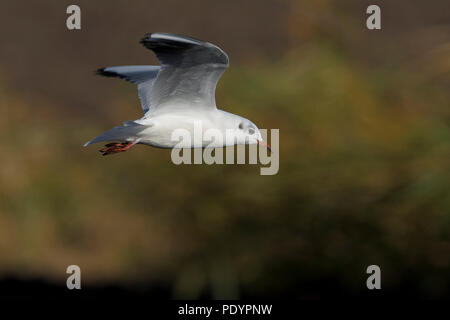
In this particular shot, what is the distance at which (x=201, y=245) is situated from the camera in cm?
329

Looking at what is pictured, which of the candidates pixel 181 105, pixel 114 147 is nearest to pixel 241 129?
pixel 181 105

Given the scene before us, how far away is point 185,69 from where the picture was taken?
2.29 meters

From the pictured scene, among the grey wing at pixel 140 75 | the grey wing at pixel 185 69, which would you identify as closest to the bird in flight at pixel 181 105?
the grey wing at pixel 185 69

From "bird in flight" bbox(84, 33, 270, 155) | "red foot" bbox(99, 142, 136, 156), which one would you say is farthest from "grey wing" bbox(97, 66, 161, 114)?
"red foot" bbox(99, 142, 136, 156)

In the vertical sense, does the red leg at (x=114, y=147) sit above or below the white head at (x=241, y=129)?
below

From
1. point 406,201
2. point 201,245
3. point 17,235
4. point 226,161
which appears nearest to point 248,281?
point 201,245

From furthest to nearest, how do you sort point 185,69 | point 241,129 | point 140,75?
Answer: point 140,75
point 241,129
point 185,69

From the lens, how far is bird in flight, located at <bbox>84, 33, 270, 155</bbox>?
223 centimetres

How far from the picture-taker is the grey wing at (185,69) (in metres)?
2.18

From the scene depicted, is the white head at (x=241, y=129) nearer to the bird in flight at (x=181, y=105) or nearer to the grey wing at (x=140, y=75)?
the bird in flight at (x=181, y=105)

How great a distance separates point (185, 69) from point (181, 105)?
13 cm

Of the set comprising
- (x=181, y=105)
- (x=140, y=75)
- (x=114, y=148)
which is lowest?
(x=114, y=148)

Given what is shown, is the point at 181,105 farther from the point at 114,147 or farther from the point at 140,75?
the point at 140,75
